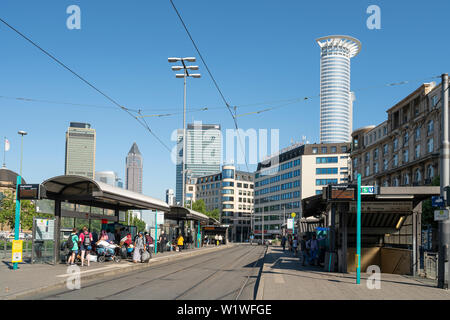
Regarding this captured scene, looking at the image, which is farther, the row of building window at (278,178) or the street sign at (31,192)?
the row of building window at (278,178)

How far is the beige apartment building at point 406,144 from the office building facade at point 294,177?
2506 centimetres

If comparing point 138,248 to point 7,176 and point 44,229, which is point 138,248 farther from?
point 7,176

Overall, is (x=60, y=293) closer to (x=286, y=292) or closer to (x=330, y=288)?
(x=286, y=292)

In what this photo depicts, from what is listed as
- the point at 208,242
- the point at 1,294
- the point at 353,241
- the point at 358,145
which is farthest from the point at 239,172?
the point at 1,294

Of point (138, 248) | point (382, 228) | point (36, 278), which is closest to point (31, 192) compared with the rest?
point (36, 278)

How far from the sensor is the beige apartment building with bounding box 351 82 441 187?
63394 millimetres

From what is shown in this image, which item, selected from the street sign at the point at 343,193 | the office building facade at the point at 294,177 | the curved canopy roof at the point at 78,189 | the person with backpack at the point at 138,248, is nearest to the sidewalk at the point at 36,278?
the person with backpack at the point at 138,248

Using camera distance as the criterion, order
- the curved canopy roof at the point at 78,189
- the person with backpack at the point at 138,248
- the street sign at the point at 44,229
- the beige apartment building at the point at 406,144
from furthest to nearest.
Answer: the beige apartment building at the point at 406,144, the person with backpack at the point at 138,248, the street sign at the point at 44,229, the curved canopy roof at the point at 78,189

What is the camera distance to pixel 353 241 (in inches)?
890

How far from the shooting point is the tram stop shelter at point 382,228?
730 inches

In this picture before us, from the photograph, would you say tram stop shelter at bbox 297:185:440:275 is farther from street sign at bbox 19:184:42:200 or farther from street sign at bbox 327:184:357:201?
street sign at bbox 19:184:42:200

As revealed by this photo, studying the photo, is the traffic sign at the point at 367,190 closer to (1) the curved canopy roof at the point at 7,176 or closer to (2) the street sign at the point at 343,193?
(2) the street sign at the point at 343,193

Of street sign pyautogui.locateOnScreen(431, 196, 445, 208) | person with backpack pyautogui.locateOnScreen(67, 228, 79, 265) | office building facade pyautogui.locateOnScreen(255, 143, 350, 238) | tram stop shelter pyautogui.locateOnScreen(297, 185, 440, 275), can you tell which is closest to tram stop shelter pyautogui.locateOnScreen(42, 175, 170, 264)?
person with backpack pyautogui.locateOnScreen(67, 228, 79, 265)

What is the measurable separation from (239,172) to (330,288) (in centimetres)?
15903
